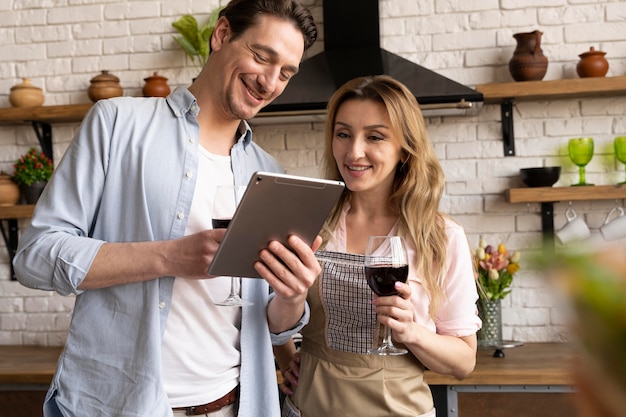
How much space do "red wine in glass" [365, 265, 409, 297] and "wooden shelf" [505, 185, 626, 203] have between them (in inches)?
70.5

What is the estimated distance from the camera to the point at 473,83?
10.9 ft

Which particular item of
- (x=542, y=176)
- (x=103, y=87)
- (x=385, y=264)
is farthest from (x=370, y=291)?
(x=103, y=87)

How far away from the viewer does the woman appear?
5.43 feet

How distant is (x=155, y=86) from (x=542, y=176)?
6.15 feet

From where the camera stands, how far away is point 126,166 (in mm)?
1413

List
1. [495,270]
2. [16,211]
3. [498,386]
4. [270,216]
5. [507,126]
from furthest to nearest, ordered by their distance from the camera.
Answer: [16,211] → [507,126] → [495,270] → [498,386] → [270,216]

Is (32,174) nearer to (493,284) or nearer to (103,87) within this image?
(103,87)

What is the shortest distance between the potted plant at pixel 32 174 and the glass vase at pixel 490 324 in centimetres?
223

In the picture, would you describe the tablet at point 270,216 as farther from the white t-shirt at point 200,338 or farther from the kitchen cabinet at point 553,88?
the kitchen cabinet at point 553,88

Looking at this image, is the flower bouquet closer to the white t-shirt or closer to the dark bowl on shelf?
the dark bowl on shelf

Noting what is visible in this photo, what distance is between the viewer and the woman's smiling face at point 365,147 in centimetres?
175

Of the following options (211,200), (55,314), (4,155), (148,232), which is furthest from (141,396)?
(4,155)

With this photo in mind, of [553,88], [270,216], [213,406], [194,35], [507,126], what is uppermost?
[194,35]

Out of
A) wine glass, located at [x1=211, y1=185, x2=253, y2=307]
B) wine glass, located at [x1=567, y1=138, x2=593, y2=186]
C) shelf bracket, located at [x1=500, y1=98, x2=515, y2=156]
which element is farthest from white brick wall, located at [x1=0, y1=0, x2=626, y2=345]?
wine glass, located at [x1=211, y1=185, x2=253, y2=307]
